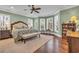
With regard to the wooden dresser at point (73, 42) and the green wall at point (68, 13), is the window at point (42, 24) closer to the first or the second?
the green wall at point (68, 13)

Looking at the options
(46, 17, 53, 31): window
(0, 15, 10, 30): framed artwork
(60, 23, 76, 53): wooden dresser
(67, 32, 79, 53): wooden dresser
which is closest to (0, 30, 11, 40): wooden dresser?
(0, 15, 10, 30): framed artwork

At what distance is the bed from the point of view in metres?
2.56

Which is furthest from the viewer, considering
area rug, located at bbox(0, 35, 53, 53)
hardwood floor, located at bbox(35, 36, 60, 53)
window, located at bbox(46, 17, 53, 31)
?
window, located at bbox(46, 17, 53, 31)

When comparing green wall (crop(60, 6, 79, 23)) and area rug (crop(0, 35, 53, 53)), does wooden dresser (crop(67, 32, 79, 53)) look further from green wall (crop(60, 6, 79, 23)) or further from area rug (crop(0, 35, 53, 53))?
area rug (crop(0, 35, 53, 53))

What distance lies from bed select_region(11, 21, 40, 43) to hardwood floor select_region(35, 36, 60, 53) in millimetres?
409

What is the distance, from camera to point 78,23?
264 centimetres

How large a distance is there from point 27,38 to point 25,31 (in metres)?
0.19

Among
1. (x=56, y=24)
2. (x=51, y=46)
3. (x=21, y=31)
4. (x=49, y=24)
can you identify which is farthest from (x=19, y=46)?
(x=56, y=24)

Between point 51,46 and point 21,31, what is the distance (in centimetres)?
88
